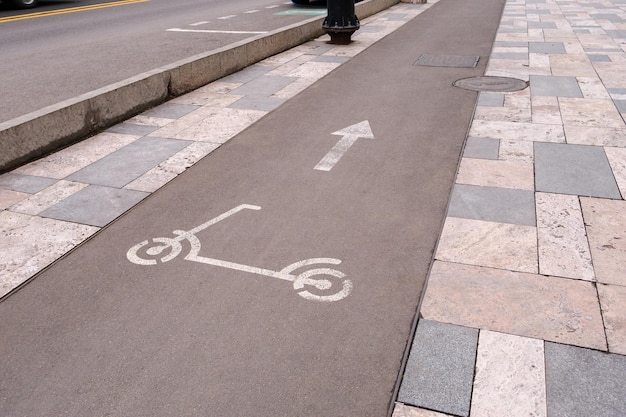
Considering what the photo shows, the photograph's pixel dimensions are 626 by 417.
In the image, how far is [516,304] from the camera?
3.83m

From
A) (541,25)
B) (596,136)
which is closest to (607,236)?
(596,136)

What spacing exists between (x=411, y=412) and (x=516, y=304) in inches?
51.1

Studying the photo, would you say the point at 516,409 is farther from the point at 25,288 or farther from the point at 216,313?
the point at 25,288

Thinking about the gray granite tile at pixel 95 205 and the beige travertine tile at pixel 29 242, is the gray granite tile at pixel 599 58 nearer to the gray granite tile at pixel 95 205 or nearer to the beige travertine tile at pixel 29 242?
the gray granite tile at pixel 95 205

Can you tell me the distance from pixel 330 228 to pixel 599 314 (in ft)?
7.46

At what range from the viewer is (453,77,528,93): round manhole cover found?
954 centimetres

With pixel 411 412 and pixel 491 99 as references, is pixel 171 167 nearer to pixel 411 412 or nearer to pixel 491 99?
pixel 411 412

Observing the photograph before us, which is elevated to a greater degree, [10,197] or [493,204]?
[10,197]

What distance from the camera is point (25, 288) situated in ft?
13.9

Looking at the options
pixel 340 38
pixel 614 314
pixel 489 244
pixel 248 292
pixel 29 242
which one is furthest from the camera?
pixel 340 38

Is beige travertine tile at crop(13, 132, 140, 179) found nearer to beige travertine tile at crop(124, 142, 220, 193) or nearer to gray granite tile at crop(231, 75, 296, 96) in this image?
beige travertine tile at crop(124, 142, 220, 193)

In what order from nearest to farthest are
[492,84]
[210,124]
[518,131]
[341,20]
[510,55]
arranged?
[518,131], [210,124], [492,84], [510,55], [341,20]

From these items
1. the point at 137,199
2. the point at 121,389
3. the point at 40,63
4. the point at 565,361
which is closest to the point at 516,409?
the point at 565,361

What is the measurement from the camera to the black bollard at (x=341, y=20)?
13148 mm
